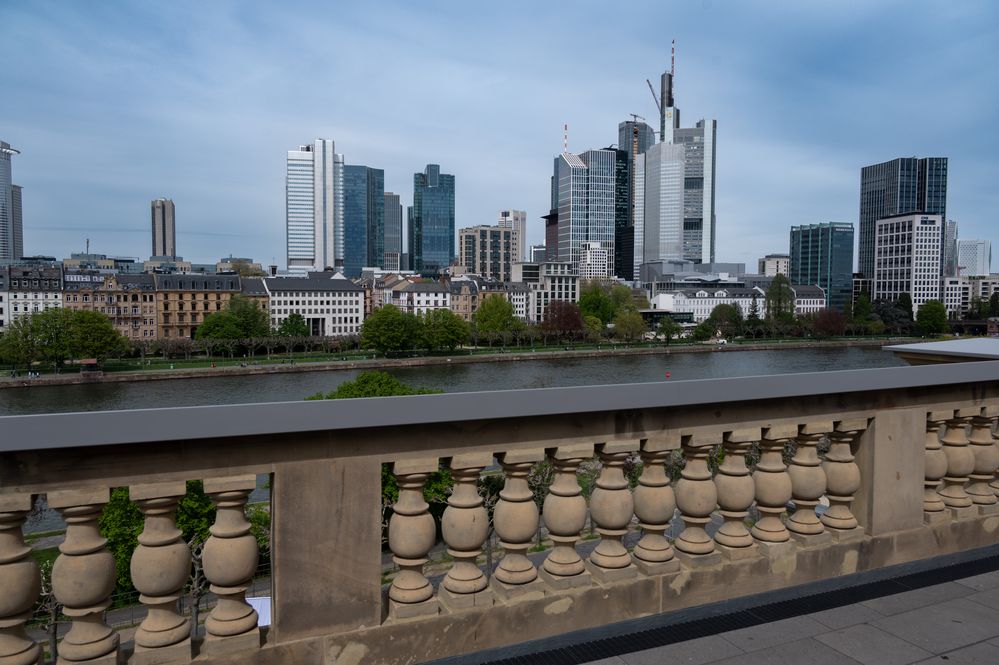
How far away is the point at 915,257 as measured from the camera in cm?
17138

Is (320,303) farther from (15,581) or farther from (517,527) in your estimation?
(15,581)

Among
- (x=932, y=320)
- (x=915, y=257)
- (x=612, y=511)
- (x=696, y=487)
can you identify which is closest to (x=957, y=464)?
(x=696, y=487)

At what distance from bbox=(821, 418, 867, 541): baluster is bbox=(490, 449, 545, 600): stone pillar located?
5.35ft

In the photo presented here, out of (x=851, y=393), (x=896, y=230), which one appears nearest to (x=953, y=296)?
(x=896, y=230)

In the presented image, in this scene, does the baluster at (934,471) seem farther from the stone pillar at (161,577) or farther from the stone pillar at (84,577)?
the stone pillar at (84,577)

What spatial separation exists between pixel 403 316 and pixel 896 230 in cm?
14268

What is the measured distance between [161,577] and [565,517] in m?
1.45

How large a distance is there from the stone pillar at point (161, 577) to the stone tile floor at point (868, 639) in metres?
1.50

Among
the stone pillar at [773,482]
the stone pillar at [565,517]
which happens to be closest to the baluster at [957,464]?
the stone pillar at [773,482]

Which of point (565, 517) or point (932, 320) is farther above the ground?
point (565, 517)

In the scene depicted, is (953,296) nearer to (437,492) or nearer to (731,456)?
(437,492)

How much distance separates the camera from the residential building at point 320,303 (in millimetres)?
114062

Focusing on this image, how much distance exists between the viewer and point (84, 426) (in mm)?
2064

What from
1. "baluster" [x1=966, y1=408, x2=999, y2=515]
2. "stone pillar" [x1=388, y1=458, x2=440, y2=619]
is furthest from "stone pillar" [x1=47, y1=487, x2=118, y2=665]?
"baluster" [x1=966, y1=408, x2=999, y2=515]
